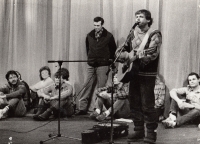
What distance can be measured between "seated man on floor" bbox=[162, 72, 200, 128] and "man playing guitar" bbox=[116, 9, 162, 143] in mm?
1126

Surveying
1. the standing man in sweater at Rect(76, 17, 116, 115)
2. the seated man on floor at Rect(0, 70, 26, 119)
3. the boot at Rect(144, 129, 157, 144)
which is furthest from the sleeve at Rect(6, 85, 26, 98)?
the boot at Rect(144, 129, 157, 144)

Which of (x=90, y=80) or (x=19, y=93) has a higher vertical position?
(x=90, y=80)

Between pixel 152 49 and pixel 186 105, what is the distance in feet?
5.91

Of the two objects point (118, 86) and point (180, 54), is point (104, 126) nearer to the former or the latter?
point (118, 86)

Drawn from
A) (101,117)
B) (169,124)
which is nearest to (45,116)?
(101,117)

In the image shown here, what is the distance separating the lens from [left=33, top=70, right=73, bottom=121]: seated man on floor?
5.53 m

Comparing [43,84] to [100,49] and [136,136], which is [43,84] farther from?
[136,136]

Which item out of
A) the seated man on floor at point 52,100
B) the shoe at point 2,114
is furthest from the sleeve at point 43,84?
the shoe at point 2,114

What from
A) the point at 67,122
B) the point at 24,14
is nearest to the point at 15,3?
the point at 24,14

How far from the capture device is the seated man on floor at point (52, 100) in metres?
5.53

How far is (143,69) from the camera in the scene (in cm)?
388

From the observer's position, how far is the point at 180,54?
592 centimetres

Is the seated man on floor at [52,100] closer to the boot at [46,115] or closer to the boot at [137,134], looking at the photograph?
the boot at [46,115]

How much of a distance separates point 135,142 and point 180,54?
239 cm
